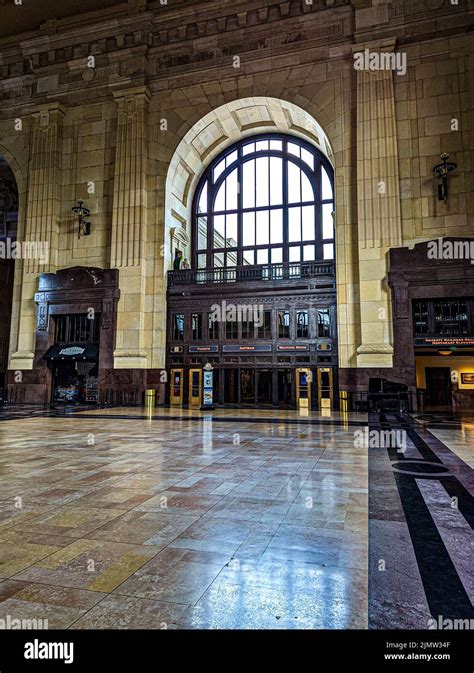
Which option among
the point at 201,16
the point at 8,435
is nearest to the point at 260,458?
the point at 8,435

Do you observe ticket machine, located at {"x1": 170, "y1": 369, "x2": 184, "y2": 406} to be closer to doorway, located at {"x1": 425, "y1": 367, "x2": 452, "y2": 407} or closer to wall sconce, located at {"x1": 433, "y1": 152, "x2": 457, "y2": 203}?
doorway, located at {"x1": 425, "y1": 367, "x2": 452, "y2": 407}

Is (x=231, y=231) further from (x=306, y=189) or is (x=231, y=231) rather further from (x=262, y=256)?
(x=306, y=189)

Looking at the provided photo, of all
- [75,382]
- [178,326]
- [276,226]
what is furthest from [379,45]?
→ [75,382]

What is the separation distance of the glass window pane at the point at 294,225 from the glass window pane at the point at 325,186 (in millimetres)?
1397

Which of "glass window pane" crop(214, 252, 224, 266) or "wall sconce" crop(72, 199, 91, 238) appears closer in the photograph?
"wall sconce" crop(72, 199, 91, 238)

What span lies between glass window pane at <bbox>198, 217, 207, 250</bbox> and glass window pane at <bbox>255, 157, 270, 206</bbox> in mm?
3299

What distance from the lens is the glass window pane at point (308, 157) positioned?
71.3 ft

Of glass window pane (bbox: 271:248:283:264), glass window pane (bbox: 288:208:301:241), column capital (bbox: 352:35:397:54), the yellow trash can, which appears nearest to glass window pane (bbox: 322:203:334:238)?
glass window pane (bbox: 288:208:301:241)

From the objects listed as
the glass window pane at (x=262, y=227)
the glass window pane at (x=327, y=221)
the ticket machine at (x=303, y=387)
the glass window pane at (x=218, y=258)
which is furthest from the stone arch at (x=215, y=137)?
the ticket machine at (x=303, y=387)

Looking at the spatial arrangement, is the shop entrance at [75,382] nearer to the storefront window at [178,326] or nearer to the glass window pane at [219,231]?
the storefront window at [178,326]

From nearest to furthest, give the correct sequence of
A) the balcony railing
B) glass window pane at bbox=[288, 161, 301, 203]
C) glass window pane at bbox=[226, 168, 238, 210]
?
the balcony railing < glass window pane at bbox=[288, 161, 301, 203] < glass window pane at bbox=[226, 168, 238, 210]

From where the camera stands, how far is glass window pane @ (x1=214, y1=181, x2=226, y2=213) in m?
23.1

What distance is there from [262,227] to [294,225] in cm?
168
